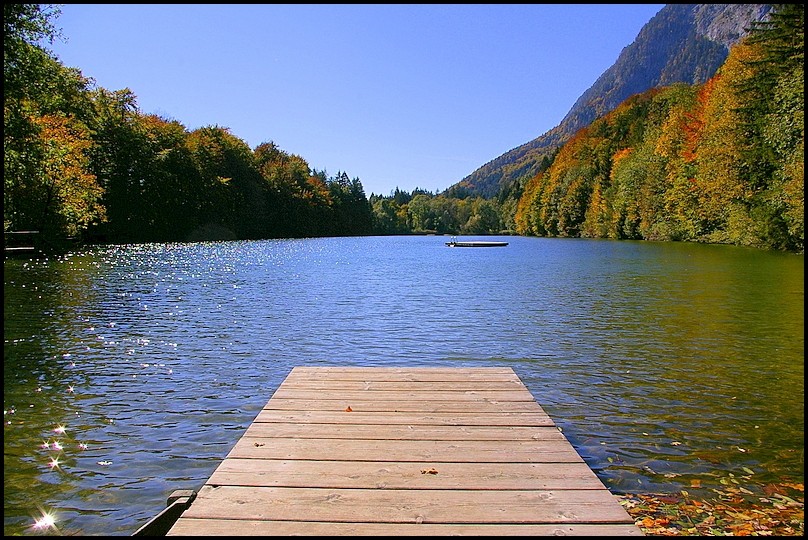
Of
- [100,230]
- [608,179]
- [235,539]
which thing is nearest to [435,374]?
[235,539]

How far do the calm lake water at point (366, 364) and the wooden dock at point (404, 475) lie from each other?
109cm

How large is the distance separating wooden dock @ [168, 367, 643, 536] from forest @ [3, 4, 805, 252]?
20339 millimetres

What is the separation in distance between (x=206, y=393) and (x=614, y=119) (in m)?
101

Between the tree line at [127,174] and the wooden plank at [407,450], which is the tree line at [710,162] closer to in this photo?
the wooden plank at [407,450]

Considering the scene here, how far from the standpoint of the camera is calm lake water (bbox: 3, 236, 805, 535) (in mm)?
5062

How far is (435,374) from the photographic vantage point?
6.38 meters

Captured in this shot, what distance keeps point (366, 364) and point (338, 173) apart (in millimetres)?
127229

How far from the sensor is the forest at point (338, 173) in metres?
27.6

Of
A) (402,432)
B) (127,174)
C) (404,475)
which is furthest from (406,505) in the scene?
(127,174)

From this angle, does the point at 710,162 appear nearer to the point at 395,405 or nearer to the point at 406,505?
the point at 395,405

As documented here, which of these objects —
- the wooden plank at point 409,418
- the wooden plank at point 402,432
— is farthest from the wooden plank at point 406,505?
the wooden plank at point 409,418

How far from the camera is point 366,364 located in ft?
29.9

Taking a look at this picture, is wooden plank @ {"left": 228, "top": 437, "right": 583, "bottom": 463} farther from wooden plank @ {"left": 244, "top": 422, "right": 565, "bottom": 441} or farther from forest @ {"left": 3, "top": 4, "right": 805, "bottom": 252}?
forest @ {"left": 3, "top": 4, "right": 805, "bottom": 252}

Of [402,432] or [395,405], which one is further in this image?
[395,405]
